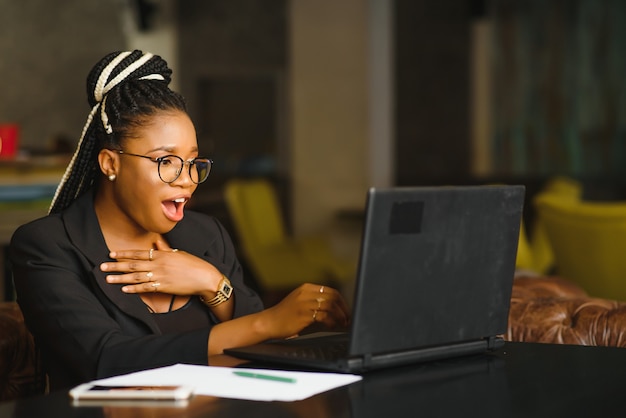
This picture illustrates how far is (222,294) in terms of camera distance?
2.28 metres

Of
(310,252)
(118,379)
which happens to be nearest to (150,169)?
(118,379)

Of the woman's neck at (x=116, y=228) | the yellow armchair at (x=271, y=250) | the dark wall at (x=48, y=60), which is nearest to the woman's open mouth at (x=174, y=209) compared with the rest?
the woman's neck at (x=116, y=228)

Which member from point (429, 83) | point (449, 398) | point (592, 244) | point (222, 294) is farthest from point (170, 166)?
point (429, 83)

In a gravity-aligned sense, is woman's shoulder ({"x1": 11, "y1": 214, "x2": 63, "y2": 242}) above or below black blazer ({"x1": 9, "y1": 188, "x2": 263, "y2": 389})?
above

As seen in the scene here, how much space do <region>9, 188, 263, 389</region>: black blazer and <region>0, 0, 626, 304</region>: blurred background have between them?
6.97 meters

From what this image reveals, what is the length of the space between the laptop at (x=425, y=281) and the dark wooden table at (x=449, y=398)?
0.17ft

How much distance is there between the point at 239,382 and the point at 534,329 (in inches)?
45.3

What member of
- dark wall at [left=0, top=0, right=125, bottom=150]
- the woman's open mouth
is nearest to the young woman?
the woman's open mouth

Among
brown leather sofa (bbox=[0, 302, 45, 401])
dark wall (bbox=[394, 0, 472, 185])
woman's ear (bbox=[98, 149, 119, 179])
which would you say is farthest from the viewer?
dark wall (bbox=[394, 0, 472, 185])

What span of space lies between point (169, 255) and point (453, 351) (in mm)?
678

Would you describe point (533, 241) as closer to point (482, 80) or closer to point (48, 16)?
point (482, 80)

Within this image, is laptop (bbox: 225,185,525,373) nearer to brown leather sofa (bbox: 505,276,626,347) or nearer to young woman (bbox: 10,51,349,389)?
young woman (bbox: 10,51,349,389)

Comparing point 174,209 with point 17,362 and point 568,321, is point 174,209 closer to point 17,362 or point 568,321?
point 17,362

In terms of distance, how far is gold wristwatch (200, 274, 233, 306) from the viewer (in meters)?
2.27
